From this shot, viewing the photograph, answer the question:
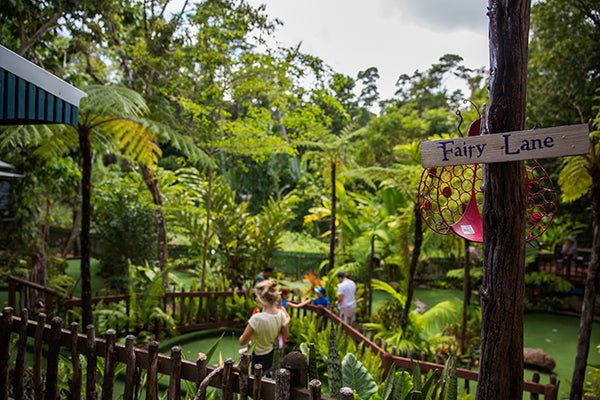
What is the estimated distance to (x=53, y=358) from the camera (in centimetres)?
316

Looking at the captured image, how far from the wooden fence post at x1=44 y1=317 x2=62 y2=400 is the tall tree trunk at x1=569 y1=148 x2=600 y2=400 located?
498 cm

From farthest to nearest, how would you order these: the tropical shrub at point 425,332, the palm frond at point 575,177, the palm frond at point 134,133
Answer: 1. the tropical shrub at point 425,332
2. the palm frond at point 134,133
3. the palm frond at point 575,177

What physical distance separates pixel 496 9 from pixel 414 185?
4.65m

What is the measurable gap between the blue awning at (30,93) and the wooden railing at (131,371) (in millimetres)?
1547

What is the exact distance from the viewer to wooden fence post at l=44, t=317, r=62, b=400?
315 cm

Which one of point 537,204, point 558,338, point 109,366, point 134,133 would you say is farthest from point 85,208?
point 558,338

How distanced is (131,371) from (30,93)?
2070mm

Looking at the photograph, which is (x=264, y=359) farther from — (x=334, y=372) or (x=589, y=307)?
(x=589, y=307)

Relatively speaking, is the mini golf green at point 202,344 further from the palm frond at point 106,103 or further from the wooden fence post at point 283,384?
the wooden fence post at point 283,384

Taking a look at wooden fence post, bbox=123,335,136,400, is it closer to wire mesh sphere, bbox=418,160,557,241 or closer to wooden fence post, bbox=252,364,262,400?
wooden fence post, bbox=252,364,262,400

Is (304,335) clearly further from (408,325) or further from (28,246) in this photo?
(28,246)

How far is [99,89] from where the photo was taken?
509cm

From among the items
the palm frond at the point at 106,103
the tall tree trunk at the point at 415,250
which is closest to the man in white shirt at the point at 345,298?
the tall tree trunk at the point at 415,250

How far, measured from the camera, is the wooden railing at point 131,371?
7.84 ft
